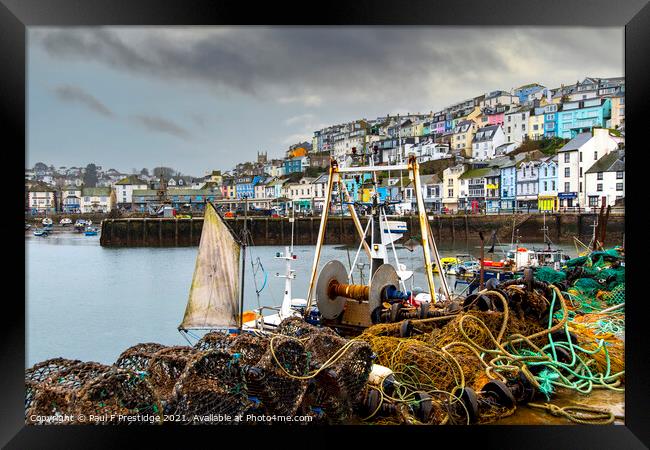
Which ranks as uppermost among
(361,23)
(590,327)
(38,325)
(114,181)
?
(361,23)

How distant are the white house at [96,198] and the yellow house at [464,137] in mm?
9691

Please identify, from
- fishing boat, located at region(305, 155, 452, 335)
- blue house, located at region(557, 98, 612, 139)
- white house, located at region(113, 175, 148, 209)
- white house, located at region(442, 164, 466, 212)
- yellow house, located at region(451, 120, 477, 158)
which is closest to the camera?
fishing boat, located at region(305, 155, 452, 335)

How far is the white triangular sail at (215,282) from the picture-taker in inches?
271

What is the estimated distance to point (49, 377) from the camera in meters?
3.66

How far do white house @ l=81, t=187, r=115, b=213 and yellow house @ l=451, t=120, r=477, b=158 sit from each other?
9.69 meters

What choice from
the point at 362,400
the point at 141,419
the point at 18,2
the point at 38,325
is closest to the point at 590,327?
the point at 362,400

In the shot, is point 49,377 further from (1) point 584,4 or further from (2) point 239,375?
(1) point 584,4

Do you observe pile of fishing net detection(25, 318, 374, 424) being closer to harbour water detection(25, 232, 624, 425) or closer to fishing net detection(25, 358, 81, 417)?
fishing net detection(25, 358, 81, 417)

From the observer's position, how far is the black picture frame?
3410mm

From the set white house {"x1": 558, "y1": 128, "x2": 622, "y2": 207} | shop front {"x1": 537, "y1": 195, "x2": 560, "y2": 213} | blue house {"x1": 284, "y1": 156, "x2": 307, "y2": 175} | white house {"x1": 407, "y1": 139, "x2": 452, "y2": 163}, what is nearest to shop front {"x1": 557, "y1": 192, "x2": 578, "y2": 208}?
white house {"x1": 558, "y1": 128, "x2": 622, "y2": 207}

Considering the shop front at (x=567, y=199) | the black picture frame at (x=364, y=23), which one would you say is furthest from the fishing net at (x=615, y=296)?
the shop front at (x=567, y=199)

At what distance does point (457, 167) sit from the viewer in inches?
685

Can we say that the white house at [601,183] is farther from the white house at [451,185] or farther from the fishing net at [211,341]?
the white house at [451,185]

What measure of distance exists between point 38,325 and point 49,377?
7.88 m
